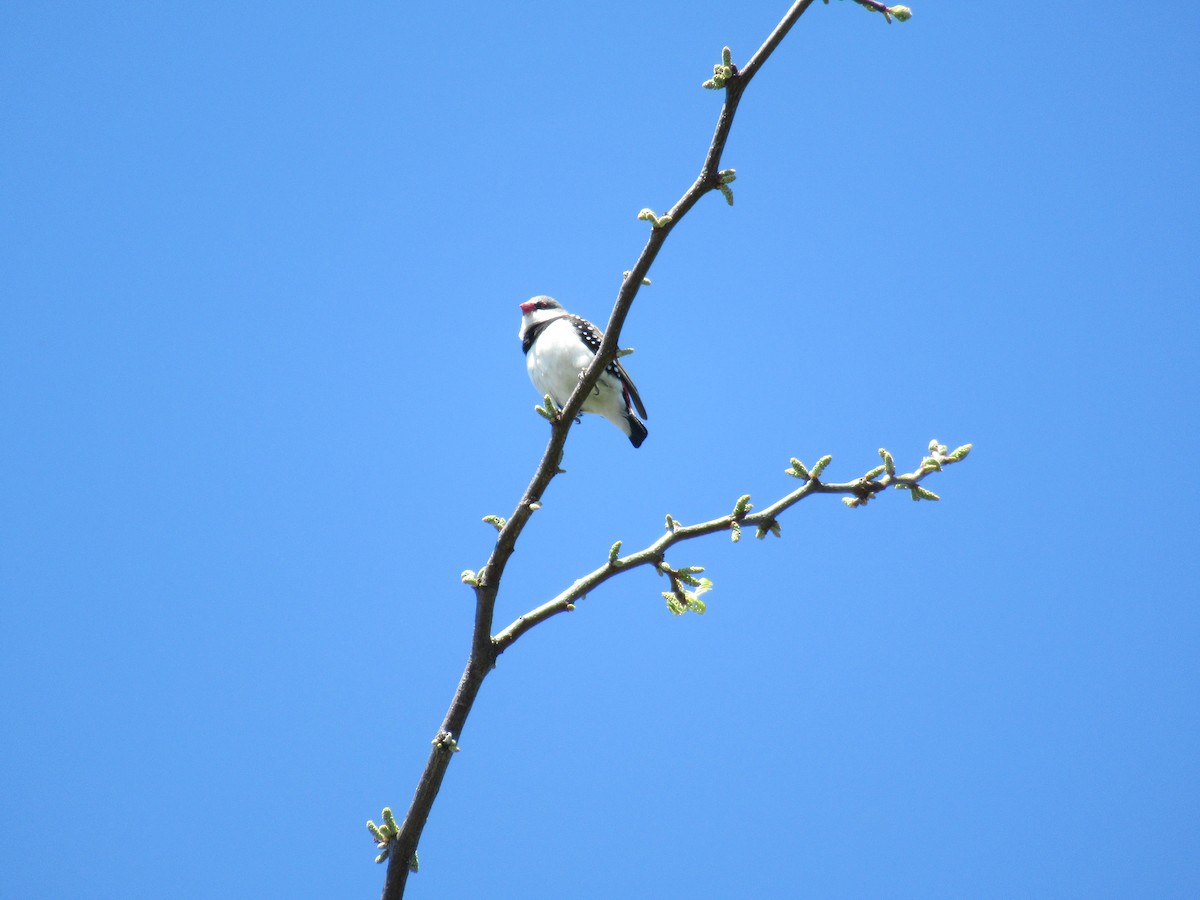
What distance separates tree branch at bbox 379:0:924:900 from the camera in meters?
3.33

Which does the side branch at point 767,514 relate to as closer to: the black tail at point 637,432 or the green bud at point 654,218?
the green bud at point 654,218

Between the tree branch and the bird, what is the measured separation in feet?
14.7

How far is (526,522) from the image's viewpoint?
3.69 m

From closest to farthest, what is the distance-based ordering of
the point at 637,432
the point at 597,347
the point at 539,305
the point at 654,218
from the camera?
the point at 654,218, the point at 597,347, the point at 637,432, the point at 539,305

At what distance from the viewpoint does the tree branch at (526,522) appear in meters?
3.33

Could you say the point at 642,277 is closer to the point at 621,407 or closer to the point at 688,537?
the point at 688,537

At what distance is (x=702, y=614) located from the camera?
3.90 meters

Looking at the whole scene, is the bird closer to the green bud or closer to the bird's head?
the bird's head

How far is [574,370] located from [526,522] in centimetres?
486

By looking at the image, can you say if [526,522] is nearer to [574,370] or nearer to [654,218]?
[654,218]

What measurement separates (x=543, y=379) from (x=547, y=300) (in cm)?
152

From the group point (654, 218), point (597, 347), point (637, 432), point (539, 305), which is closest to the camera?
point (654, 218)

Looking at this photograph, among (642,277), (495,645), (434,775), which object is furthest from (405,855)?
(642,277)

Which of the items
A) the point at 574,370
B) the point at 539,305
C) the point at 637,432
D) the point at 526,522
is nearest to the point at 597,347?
the point at 574,370
